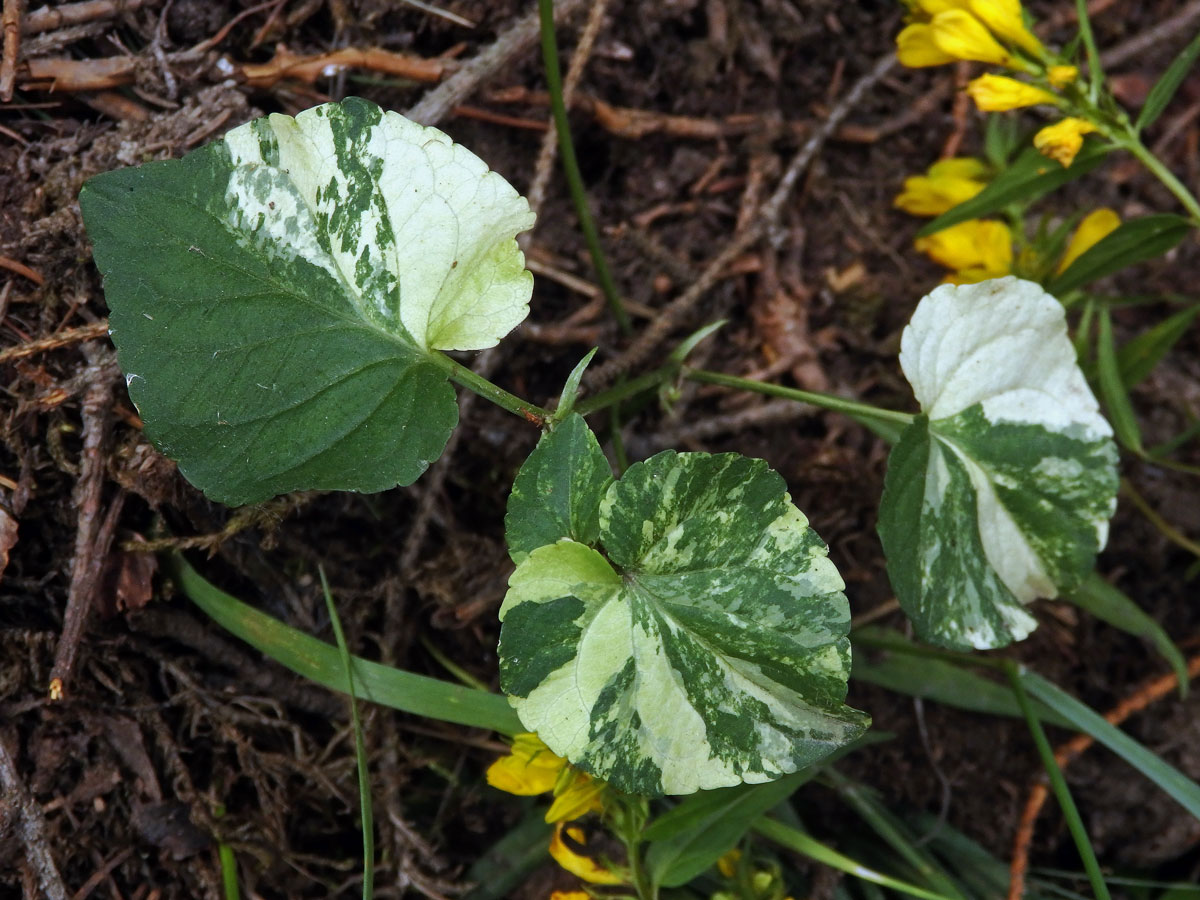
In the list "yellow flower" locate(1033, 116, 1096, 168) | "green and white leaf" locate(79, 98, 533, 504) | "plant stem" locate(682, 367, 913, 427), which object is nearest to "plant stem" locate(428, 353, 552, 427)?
"green and white leaf" locate(79, 98, 533, 504)

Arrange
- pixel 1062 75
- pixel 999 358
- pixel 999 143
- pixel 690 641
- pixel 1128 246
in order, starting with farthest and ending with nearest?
1. pixel 999 143
2. pixel 1128 246
3. pixel 1062 75
4. pixel 999 358
5. pixel 690 641

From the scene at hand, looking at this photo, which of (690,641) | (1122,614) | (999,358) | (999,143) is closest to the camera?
(690,641)

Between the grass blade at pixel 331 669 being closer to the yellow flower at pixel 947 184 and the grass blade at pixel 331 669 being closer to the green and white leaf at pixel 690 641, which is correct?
the green and white leaf at pixel 690 641

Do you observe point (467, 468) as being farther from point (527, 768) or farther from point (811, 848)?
point (811, 848)

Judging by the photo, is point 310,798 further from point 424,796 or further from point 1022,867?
point 1022,867

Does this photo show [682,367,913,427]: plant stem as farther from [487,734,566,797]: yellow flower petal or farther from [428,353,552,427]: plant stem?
[487,734,566,797]: yellow flower petal

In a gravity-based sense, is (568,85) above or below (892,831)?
above

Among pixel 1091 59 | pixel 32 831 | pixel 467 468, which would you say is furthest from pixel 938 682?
pixel 32 831

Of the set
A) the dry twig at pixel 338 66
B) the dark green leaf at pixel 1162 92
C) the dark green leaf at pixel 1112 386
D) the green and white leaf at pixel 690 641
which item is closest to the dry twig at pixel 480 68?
the dry twig at pixel 338 66
